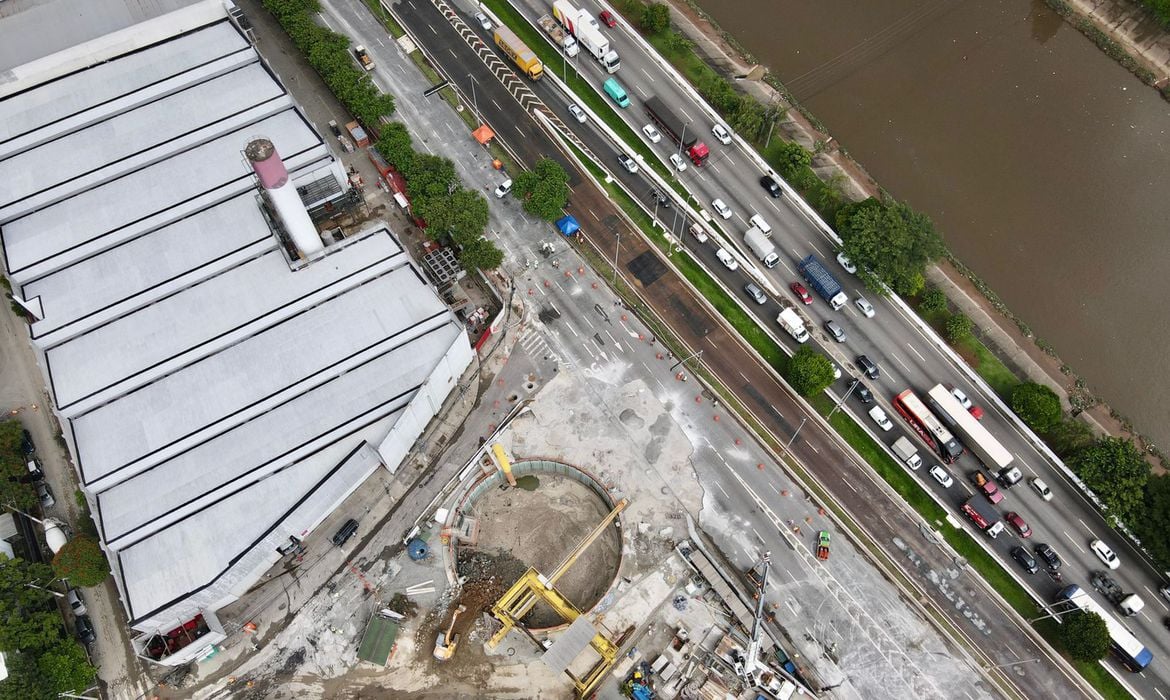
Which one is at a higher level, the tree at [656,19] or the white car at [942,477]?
the tree at [656,19]

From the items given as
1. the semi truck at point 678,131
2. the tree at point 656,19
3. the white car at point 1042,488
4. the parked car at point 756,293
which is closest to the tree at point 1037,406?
the white car at point 1042,488

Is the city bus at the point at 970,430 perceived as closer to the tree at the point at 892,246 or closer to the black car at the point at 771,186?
the tree at the point at 892,246

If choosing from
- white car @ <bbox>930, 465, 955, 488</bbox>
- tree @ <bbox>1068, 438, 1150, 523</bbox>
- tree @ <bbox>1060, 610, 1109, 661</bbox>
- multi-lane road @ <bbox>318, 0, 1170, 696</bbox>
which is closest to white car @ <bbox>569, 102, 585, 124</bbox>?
multi-lane road @ <bbox>318, 0, 1170, 696</bbox>

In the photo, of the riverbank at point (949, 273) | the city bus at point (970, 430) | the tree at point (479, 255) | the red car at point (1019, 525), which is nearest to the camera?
the red car at point (1019, 525)

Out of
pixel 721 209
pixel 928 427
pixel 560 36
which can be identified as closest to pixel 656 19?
pixel 560 36

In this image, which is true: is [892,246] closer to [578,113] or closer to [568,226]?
[568,226]


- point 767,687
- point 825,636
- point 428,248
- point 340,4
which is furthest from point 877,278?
point 340,4
